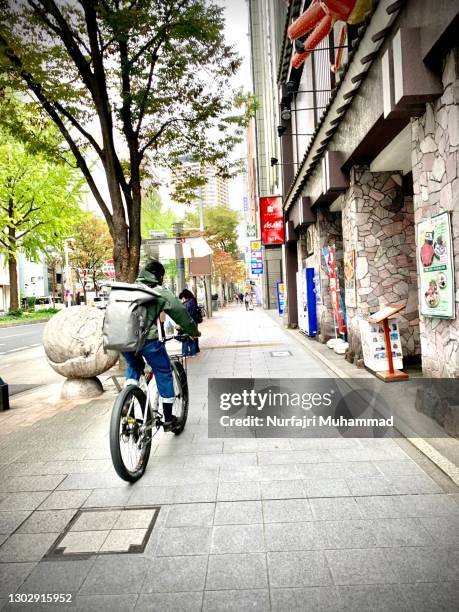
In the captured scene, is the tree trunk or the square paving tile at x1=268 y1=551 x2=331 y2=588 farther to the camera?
Result: the tree trunk

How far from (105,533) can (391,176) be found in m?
7.84

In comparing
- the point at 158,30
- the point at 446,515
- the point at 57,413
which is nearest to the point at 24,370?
the point at 57,413

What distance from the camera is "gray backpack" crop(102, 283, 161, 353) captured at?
160 inches

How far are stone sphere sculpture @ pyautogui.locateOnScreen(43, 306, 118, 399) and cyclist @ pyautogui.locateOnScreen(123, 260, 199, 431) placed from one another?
3.03 meters

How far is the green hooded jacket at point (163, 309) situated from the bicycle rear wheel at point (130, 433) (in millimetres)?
615

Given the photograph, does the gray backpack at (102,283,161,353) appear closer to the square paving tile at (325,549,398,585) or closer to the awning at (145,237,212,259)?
the square paving tile at (325,549,398,585)

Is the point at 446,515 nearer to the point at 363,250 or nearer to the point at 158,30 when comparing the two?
the point at 363,250

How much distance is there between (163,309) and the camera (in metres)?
4.50

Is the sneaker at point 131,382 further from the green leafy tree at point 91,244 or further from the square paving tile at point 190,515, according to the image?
the green leafy tree at point 91,244

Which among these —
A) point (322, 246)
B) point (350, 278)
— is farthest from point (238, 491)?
point (322, 246)

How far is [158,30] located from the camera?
10250 mm

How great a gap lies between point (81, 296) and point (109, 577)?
74427 millimetres

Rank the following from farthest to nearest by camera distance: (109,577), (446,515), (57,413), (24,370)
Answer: (24,370) < (57,413) < (446,515) < (109,577)

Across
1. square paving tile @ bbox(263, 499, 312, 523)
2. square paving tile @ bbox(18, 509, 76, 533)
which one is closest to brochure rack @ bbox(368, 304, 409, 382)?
square paving tile @ bbox(263, 499, 312, 523)
